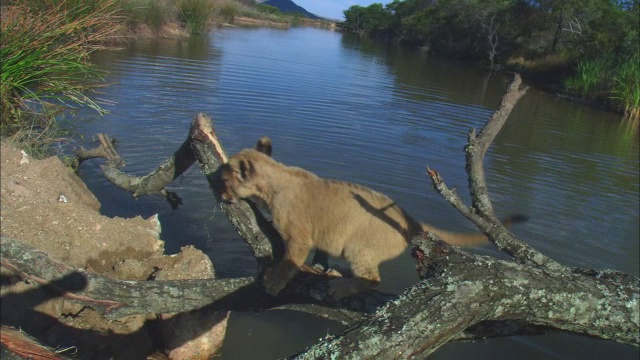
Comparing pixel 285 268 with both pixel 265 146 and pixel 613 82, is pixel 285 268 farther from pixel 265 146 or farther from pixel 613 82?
pixel 613 82

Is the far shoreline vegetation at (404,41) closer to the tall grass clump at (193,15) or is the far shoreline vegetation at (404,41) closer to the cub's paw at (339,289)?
the tall grass clump at (193,15)

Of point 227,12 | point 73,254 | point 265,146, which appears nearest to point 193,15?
point 227,12

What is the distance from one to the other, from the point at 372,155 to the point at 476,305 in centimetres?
980

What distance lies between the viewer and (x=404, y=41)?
250 ft

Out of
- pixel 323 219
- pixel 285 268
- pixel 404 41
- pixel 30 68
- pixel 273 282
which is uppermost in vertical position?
pixel 404 41

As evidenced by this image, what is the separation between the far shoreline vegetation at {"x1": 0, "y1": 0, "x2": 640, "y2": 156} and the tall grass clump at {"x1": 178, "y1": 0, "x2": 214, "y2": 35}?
65 millimetres

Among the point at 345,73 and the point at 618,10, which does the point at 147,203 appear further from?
the point at 618,10

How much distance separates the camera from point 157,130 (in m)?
12.3

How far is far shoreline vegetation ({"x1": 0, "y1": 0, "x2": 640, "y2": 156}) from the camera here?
884 cm

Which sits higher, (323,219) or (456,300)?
(456,300)

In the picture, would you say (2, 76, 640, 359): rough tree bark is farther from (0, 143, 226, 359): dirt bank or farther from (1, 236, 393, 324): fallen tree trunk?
(0, 143, 226, 359): dirt bank

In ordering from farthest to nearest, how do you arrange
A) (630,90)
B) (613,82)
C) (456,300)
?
(613,82), (630,90), (456,300)

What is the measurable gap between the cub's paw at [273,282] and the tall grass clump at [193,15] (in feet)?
111

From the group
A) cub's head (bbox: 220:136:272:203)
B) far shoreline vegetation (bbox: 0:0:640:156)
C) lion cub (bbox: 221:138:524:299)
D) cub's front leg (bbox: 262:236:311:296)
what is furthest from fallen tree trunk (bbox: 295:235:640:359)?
far shoreline vegetation (bbox: 0:0:640:156)
